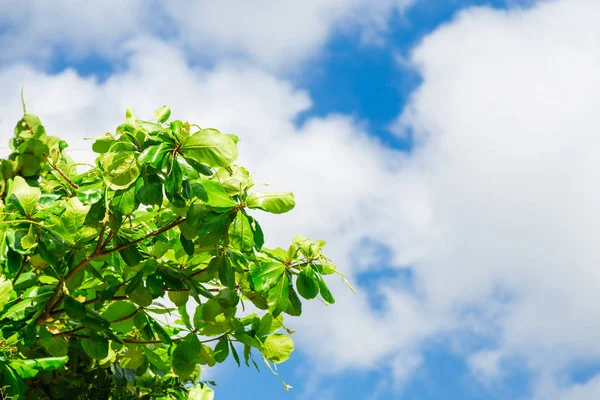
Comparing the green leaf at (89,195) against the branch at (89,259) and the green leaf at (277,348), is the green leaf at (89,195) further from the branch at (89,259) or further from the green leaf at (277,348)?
the green leaf at (277,348)

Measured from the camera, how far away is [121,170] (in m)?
2.32

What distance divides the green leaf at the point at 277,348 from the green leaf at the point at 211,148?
3.98 ft

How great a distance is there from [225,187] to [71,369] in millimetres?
1788

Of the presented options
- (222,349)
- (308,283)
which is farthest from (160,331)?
(308,283)

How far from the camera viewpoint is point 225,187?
8.22 feet

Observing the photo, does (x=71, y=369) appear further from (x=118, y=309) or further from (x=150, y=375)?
(x=118, y=309)

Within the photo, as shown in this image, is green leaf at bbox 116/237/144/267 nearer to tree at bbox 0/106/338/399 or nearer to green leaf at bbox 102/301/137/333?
tree at bbox 0/106/338/399

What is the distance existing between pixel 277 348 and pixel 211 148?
1.30 metres

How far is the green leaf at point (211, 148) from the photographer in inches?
90.2

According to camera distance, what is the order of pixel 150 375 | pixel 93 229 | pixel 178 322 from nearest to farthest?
pixel 93 229 → pixel 178 322 → pixel 150 375

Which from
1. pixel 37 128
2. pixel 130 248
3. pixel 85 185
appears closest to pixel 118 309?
pixel 130 248

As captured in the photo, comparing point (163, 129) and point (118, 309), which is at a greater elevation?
point (163, 129)

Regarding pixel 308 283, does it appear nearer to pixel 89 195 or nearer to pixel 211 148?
pixel 211 148

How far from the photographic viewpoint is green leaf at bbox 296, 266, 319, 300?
110 inches
